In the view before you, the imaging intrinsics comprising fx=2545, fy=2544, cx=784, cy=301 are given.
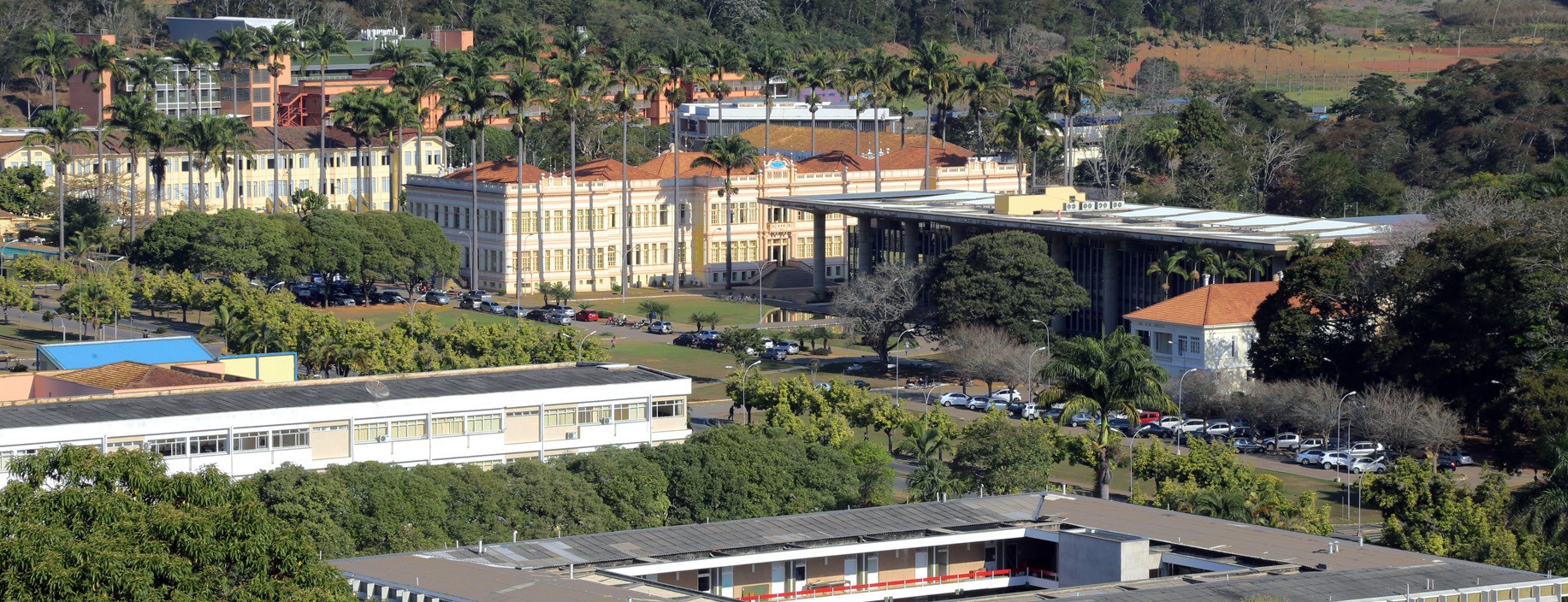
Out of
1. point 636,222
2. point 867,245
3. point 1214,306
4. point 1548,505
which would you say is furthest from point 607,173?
point 1548,505

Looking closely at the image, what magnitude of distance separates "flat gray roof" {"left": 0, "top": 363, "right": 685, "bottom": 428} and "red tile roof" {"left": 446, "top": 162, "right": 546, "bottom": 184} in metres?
76.4

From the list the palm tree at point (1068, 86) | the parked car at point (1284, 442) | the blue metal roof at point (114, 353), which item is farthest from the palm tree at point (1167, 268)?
the blue metal roof at point (114, 353)

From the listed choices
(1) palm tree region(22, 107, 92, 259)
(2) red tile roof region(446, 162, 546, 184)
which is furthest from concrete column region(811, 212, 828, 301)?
(1) palm tree region(22, 107, 92, 259)

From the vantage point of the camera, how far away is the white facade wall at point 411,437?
250 feet

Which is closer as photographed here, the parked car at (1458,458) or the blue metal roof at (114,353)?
the blue metal roof at (114,353)

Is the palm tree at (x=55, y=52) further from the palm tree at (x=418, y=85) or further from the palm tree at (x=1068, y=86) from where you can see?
the palm tree at (x=1068, y=86)

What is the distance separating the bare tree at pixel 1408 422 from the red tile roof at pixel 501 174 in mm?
73895

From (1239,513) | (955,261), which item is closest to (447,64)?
(955,261)

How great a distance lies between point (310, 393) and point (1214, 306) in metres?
51.7

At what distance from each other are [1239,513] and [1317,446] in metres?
29.1

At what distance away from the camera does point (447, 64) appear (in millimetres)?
191875

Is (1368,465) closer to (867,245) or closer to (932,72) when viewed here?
(867,245)

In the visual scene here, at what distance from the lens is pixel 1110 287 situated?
451ft

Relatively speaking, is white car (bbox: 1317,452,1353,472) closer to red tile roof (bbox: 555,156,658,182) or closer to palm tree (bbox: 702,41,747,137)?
red tile roof (bbox: 555,156,658,182)
